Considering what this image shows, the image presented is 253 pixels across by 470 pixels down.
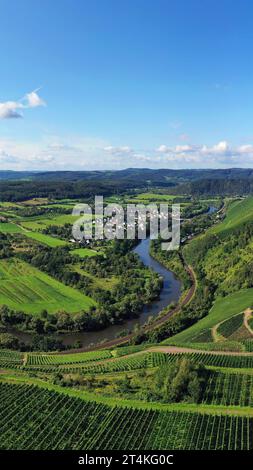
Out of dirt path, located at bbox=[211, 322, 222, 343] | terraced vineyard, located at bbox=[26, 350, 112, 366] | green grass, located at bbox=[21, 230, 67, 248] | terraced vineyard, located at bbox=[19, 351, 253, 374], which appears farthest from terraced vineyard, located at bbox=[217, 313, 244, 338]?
green grass, located at bbox=[21, 230, 67, 248]

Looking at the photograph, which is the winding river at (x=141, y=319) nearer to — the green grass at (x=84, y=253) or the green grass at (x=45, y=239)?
the green grass at (x=84, y=253)

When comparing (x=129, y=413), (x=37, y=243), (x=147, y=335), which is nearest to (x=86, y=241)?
(x=37, y=243)

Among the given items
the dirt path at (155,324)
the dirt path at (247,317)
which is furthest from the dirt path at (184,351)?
the dirt path at (155,324)

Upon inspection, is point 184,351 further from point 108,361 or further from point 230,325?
point 230,325

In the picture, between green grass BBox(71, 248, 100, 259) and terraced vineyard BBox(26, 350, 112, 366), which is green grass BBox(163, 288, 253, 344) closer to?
terraced vineyard BBox(26, 350, 112, 366)

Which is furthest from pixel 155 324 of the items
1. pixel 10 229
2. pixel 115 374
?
pixel 10 229
